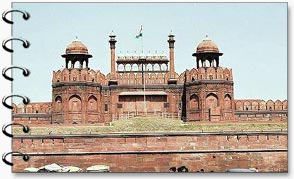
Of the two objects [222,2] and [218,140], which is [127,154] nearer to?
[218,140]

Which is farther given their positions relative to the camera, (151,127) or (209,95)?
(209,95)

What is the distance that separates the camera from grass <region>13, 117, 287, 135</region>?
15516 mm

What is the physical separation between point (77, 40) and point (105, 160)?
296 centimetres

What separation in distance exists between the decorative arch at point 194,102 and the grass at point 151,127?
3996mm

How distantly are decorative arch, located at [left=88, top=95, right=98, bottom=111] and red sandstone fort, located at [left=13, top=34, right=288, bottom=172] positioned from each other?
2 centimetres

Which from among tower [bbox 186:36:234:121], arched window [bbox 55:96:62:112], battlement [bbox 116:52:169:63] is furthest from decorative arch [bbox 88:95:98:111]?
tower [bbox 186:36:234:121]

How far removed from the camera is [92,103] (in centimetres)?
2048

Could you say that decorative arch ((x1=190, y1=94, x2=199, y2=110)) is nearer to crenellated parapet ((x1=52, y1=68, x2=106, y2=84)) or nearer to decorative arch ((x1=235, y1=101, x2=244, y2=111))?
decorative arch ((x1=235, y1=101, x2=244, y2=111))

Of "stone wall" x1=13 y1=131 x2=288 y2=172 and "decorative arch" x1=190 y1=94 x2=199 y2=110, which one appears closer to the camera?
"stone wall" x1=13 y1=131 x2=288 y2=172

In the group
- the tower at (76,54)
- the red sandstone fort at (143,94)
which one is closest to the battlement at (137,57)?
the red sandstone fort at (143,94)

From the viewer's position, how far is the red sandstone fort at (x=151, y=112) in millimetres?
14244

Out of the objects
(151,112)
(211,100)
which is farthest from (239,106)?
(151,112)

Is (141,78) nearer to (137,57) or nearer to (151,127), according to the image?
A: (137,57)

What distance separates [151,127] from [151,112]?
4646 millimetres
